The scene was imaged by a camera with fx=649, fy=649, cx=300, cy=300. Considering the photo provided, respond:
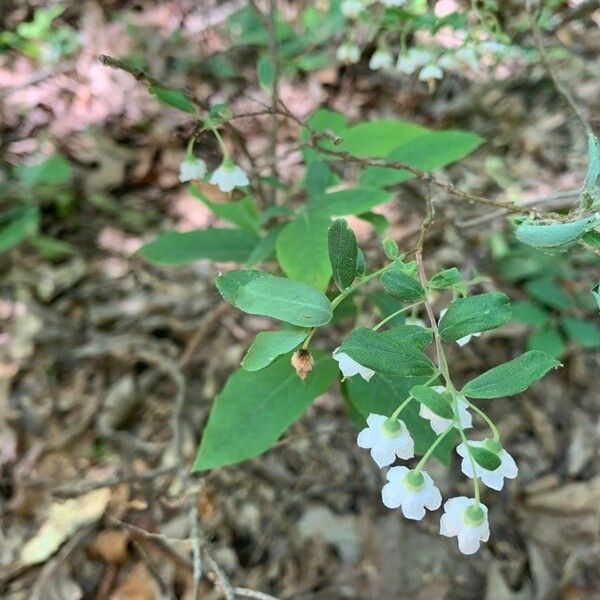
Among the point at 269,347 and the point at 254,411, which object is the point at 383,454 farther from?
the point at 254,411

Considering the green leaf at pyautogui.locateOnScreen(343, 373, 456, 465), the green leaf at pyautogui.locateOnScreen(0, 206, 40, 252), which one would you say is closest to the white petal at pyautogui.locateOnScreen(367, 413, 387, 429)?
the green leaf at pyautogui.locateOnScreen(343, 373, 456, 465)

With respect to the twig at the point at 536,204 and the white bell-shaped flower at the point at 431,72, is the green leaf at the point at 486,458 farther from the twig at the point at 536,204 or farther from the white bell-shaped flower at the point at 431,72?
the white bell-shaped flower at the point at 431,72

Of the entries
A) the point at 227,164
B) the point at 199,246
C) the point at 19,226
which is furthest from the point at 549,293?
the point at 19,226

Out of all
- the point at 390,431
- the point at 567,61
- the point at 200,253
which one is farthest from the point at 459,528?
the point at 567,61

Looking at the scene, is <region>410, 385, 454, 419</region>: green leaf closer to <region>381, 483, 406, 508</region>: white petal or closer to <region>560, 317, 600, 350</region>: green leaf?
<region>381, 483, 406, 508</region>: white petal

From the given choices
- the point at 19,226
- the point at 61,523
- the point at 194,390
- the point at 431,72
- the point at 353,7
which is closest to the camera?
the point at 431,72

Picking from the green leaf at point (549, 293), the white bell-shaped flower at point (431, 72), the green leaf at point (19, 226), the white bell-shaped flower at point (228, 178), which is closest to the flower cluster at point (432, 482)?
the white bell-shaped flower at point (228, 178)

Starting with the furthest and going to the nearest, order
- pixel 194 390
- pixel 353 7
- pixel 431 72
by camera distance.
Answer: pixel 194 390
pixel 353 7
pixel 431 72
